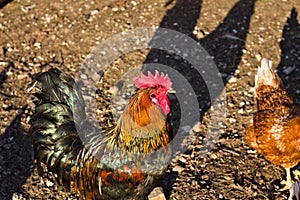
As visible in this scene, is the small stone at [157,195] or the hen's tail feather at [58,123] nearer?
the hen's tail feather at [58,123]

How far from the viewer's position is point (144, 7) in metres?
7.49

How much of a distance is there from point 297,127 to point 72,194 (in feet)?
7.82

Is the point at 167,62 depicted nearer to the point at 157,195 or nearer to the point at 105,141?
the point at 157,195

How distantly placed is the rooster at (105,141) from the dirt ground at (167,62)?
705 millimetres

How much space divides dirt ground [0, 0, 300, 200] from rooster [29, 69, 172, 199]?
2.31 feet

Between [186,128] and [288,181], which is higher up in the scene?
[186,128]

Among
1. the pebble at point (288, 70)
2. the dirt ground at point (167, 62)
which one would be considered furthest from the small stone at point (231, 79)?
the pebble at point (288, 70)

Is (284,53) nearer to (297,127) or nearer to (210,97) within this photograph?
(210,97)

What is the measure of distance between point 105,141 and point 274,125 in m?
1.69

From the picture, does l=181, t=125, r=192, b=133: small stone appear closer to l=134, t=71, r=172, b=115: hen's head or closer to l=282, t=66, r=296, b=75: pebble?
l=134, t=71, r=172, b=115: hen's head

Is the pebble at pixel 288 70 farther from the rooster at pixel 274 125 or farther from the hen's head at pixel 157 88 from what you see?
the hen's head at pixel 157 88

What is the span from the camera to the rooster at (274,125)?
4973 mm

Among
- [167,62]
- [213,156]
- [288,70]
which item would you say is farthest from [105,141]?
[288,70]

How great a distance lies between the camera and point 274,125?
16.6 feet
